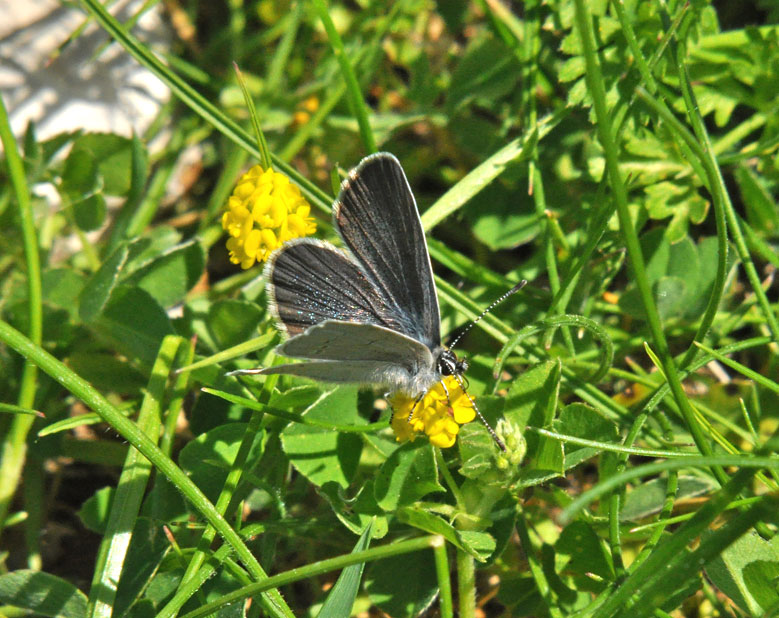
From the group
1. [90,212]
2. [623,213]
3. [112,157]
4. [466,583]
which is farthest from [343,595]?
[112,157]

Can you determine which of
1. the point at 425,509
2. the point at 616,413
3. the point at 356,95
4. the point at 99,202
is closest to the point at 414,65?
the point at 356,95

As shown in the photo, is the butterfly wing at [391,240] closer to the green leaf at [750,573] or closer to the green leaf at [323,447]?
the green leaf at [323,447]

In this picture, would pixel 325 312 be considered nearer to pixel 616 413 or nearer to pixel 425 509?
pixel 425 509

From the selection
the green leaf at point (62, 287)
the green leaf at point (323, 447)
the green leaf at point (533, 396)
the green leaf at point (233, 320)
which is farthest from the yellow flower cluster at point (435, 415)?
the green leaf at point (62, 287)

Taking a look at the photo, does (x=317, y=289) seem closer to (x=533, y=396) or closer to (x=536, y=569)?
(x=533, y=396)

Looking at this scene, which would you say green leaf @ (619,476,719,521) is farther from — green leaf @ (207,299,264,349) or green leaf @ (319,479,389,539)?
green leaf @ (207,299,264,349)

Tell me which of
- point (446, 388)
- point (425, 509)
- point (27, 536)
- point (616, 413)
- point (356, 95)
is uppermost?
point (356, 95)

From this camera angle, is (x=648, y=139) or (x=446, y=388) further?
(x=648, y=139)
